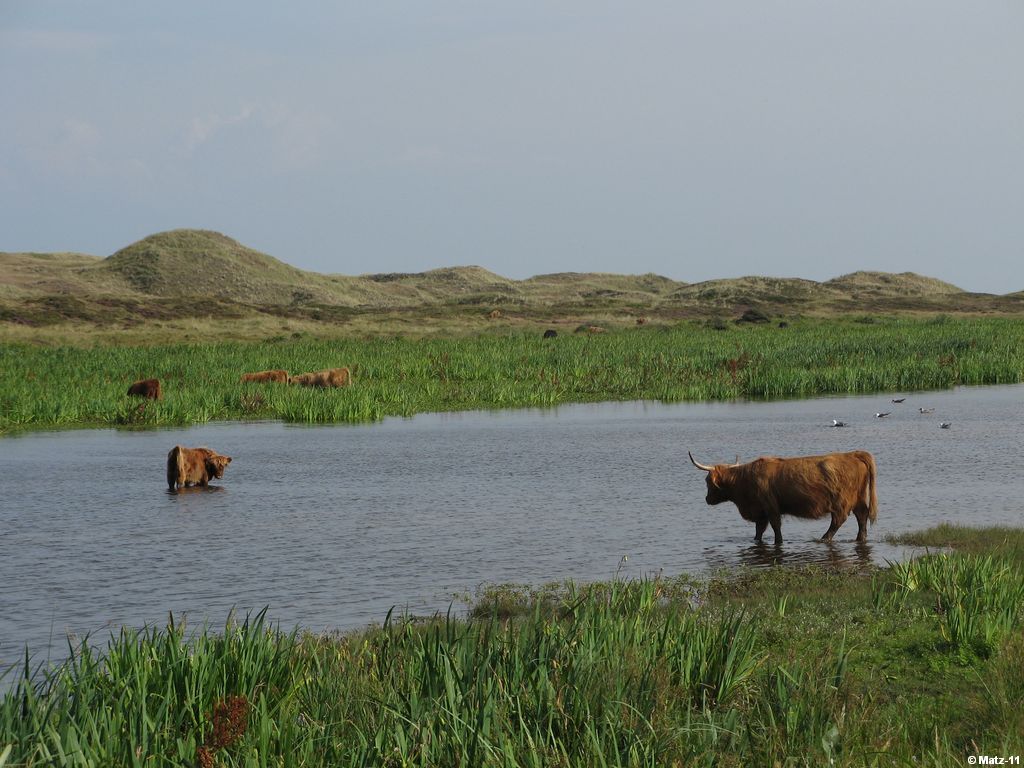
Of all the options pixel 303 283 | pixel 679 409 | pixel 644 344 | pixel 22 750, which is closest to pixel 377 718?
pixel 22 750

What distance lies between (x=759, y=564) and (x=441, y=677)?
20.7 feet

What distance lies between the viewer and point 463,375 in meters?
36.7

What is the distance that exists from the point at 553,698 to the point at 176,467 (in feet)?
43.9

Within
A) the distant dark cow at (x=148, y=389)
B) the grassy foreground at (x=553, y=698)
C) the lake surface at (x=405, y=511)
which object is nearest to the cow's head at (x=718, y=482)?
the lake surface at (x=405, y=511)

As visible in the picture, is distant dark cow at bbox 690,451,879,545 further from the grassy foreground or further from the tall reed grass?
the tall reed grass

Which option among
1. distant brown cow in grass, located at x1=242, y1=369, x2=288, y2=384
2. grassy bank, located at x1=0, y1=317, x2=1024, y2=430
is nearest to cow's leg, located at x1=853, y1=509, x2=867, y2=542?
grassy bank, located at x1=0, y1=317, x2=1024, y2=430

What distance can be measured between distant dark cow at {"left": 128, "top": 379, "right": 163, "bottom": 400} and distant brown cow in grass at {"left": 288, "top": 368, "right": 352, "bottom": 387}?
4313 millimetres

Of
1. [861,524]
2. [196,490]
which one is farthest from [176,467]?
[861,524]

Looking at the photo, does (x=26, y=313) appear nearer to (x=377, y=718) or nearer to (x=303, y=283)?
(x=377, y=718)

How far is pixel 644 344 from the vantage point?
48.5m

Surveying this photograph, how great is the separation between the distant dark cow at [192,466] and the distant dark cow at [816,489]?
883 cm

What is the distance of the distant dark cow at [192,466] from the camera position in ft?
59.0

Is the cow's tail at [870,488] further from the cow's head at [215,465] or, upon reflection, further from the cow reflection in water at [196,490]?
the cow's head at [215,465]

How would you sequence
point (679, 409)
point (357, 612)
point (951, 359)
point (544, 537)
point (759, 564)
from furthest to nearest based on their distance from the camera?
point (951, 359) < point (679, 409) < point (544, 537) < point (759, 564) < point (357, 612)
